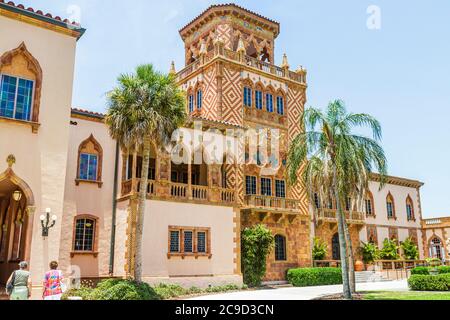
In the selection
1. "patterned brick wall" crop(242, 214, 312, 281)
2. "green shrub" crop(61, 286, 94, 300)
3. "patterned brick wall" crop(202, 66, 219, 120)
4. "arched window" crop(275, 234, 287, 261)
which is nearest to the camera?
"green shrub" crop(61, 286, 94, 300)

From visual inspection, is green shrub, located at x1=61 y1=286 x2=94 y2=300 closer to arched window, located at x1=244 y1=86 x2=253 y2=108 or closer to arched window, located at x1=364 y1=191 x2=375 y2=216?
arched window, located at x1=244 y1=86 x2=253 y2=108

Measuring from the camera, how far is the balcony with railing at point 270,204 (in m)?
29.6

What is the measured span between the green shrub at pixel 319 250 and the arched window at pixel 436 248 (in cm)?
1892

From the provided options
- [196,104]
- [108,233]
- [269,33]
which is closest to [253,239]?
[108,233]

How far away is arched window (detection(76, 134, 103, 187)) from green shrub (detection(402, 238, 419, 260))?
31833 millimetres

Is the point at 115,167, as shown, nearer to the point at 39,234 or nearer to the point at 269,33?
the point at 39,234

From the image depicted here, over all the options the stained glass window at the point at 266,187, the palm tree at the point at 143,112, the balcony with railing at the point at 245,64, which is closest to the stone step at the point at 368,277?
the stained glass window at the point at 266,187

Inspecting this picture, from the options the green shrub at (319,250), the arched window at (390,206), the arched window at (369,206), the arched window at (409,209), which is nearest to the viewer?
the green shrub at (319,250)

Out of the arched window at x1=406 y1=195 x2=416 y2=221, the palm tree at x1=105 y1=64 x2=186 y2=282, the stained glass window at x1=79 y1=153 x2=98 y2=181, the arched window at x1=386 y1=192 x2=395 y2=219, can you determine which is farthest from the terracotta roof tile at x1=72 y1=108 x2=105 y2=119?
the arched window at x1=406 y1=195 x2=416 y2=221

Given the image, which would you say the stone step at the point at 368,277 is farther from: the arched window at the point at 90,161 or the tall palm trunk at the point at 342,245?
the arched window at the point at 90,161

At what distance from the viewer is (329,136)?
21.7 m

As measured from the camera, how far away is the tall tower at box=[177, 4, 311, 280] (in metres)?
30.7

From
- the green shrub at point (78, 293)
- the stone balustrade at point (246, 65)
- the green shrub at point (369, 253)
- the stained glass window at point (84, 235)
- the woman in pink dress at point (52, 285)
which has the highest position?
Answer: the stone balustrade at point (246, 65)
